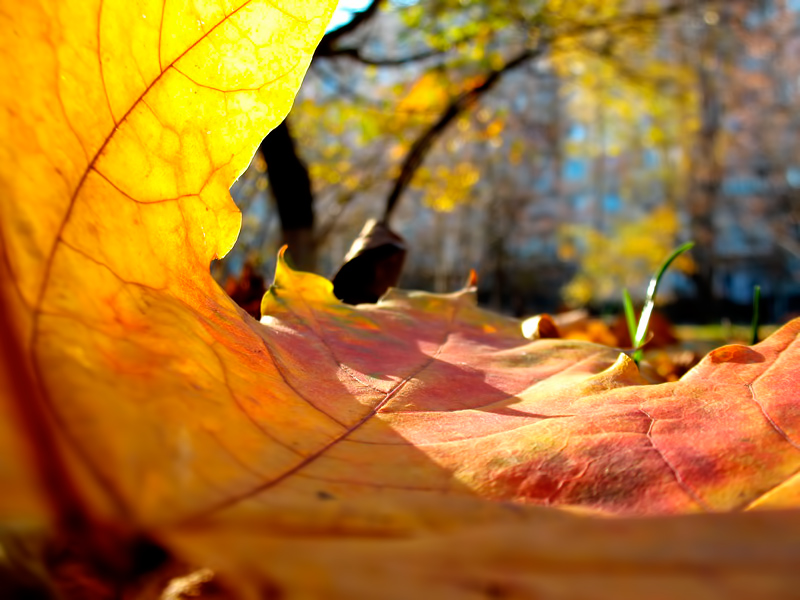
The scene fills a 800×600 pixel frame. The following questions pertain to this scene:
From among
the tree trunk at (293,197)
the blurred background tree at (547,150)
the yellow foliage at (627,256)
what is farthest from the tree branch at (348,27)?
the yellow foliage at (627,256)

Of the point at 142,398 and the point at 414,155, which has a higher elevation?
the point at 414,155

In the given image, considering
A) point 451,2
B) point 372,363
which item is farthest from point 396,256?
point 451,2

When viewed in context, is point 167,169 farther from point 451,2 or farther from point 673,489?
point 451,2

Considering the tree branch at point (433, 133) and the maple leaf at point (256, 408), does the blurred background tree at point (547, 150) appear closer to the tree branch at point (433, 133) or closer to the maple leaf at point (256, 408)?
the tree branch at point (433, 133)

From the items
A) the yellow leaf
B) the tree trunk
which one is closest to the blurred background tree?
the tree trunk

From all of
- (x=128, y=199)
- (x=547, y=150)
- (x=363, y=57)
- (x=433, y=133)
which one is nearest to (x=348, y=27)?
(x=363, y=57)

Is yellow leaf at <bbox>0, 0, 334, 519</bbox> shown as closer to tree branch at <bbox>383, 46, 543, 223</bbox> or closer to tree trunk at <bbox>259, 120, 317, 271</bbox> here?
tree trunk at <bbox>259, 120, 317, 271</bbox>

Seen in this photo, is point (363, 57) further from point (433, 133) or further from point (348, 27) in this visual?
point (433, 133)
